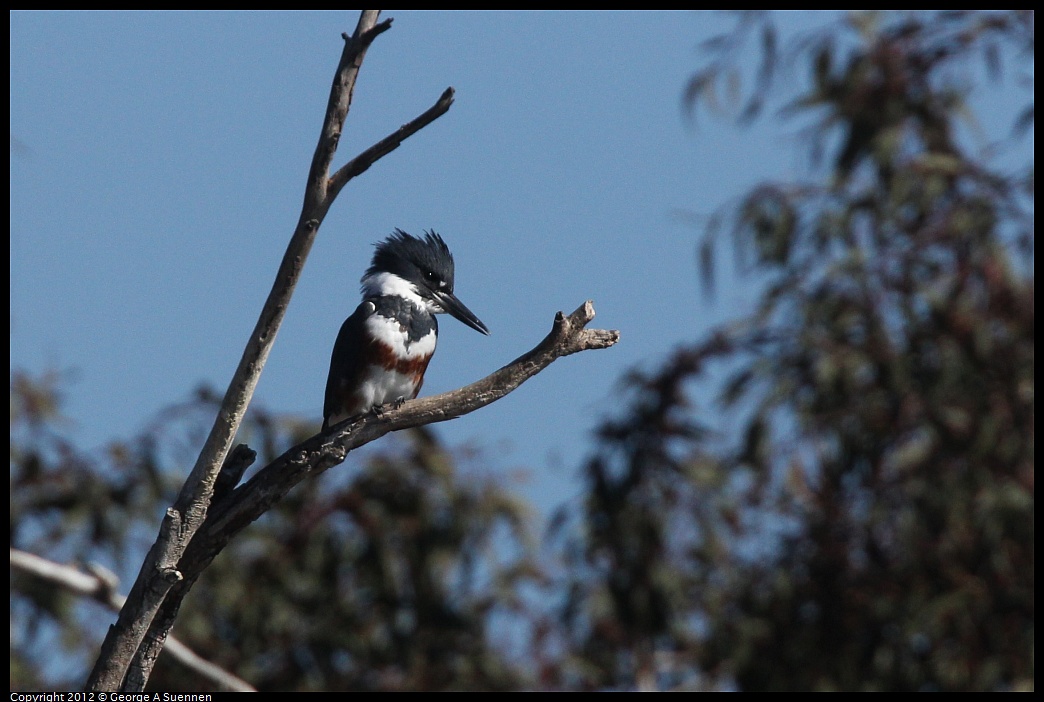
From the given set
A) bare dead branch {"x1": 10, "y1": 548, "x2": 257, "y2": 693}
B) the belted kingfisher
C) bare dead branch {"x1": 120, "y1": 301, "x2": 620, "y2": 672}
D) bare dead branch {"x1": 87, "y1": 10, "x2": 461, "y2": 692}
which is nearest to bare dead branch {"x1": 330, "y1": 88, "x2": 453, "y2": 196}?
bare dead branch {"x1": 87, "y1": 10, "x2": 461, "y2": 692}

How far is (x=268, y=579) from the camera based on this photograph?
21.4 feet

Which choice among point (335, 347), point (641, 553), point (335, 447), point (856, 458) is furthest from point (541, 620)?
point (335, 447)

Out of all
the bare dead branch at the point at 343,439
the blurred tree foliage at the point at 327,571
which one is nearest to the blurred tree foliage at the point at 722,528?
the blurred tree foliage at the point at 327,571

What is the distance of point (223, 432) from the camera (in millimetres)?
2836

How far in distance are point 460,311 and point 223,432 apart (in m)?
1.64

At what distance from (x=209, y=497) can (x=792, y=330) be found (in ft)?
15.3

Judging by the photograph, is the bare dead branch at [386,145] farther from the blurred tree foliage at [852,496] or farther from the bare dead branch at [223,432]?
the blurred tree foliage at [852,496]

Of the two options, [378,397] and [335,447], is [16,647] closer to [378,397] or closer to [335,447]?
[378,397]

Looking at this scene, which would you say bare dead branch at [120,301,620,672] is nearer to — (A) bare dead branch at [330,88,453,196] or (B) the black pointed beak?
(A) bare dead branch at [330,88,453,196]

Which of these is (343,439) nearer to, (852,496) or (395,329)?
(395,329)

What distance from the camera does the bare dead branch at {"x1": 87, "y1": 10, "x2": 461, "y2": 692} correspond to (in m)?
2.72

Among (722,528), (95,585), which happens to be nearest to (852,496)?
(722,528)

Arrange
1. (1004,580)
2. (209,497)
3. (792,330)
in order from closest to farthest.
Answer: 1. (209,497)
2. (1004,580)
3. (792,330)

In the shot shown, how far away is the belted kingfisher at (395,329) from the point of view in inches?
167
